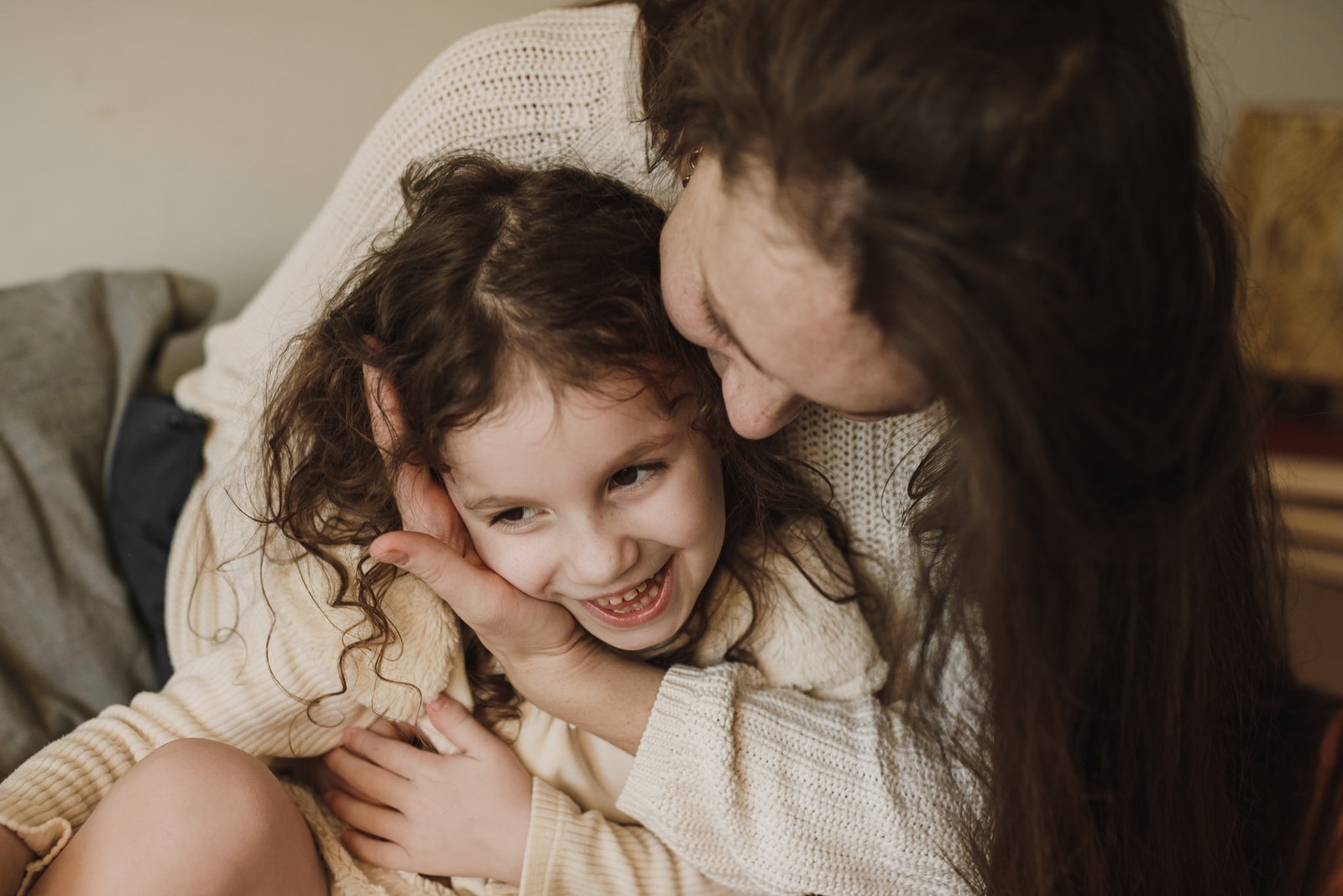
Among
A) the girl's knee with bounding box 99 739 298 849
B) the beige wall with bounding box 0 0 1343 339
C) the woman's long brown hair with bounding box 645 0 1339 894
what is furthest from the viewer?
the beige wall with bounding box 0 0 1343 339

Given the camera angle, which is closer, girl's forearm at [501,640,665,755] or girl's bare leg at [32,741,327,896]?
girl's bare leg at [32,741,327,896]

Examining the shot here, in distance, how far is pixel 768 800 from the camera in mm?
863

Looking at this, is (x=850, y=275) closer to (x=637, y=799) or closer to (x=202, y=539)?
(x=637, y=799)

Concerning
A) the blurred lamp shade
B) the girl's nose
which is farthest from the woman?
the blurred lamp shade

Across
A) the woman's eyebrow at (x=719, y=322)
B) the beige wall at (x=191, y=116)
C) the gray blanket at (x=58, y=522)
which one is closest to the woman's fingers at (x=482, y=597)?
the woman's eyebrow at (x=719, y=322)

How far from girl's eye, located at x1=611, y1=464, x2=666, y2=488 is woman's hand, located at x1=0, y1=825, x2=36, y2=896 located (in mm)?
523

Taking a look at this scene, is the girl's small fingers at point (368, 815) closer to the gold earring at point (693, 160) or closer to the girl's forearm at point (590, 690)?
the girl's forearm at point (590, 690)

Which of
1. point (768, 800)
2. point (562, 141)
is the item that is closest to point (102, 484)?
point (562, 141)

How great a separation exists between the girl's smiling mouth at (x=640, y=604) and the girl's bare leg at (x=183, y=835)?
30cm

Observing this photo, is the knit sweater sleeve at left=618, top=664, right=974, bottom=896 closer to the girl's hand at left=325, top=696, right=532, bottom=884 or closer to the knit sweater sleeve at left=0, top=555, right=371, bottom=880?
the girl's hand at left=325, top=696, right=532, bottom=884

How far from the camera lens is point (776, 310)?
0.58 meters

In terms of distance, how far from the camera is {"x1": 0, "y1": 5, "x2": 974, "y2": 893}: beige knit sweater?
0.86 m

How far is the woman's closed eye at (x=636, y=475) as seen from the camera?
31.3 inches

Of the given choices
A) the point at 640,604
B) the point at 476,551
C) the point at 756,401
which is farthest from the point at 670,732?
the point at 756,401
